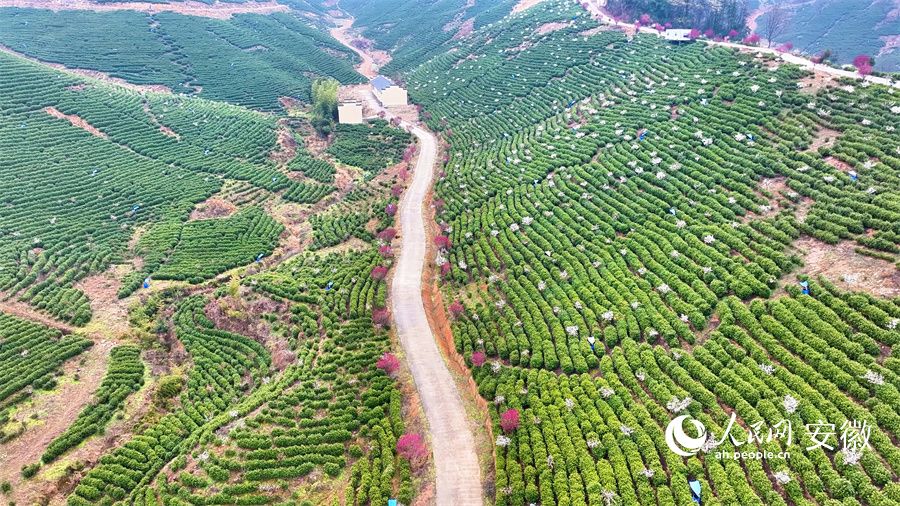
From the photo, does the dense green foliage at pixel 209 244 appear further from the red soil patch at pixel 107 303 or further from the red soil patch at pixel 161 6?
the red soil patch at pixel 161 6

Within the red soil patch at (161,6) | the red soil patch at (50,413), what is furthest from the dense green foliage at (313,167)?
the red soil patch at (161,6)

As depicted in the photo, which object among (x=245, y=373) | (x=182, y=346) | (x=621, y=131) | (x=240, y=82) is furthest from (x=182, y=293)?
(x=240, y=82)

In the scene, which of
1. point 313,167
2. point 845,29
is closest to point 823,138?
point 313,167

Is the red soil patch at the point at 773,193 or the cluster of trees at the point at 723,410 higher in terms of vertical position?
the red soil patch at the point at 773,193

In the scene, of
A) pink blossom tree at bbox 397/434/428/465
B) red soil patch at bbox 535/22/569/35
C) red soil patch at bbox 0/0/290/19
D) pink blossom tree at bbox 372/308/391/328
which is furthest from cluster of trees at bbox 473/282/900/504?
red soil patch at bbox 0/0/290/19

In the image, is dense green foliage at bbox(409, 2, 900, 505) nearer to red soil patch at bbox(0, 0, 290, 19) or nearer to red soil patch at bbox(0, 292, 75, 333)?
red soil patch at bbox(0, 292, 75, 333)

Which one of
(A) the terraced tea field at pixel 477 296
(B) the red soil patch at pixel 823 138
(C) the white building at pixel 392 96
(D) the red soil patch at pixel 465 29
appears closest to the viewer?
(A) the terraced tea field at pixel 477 296
